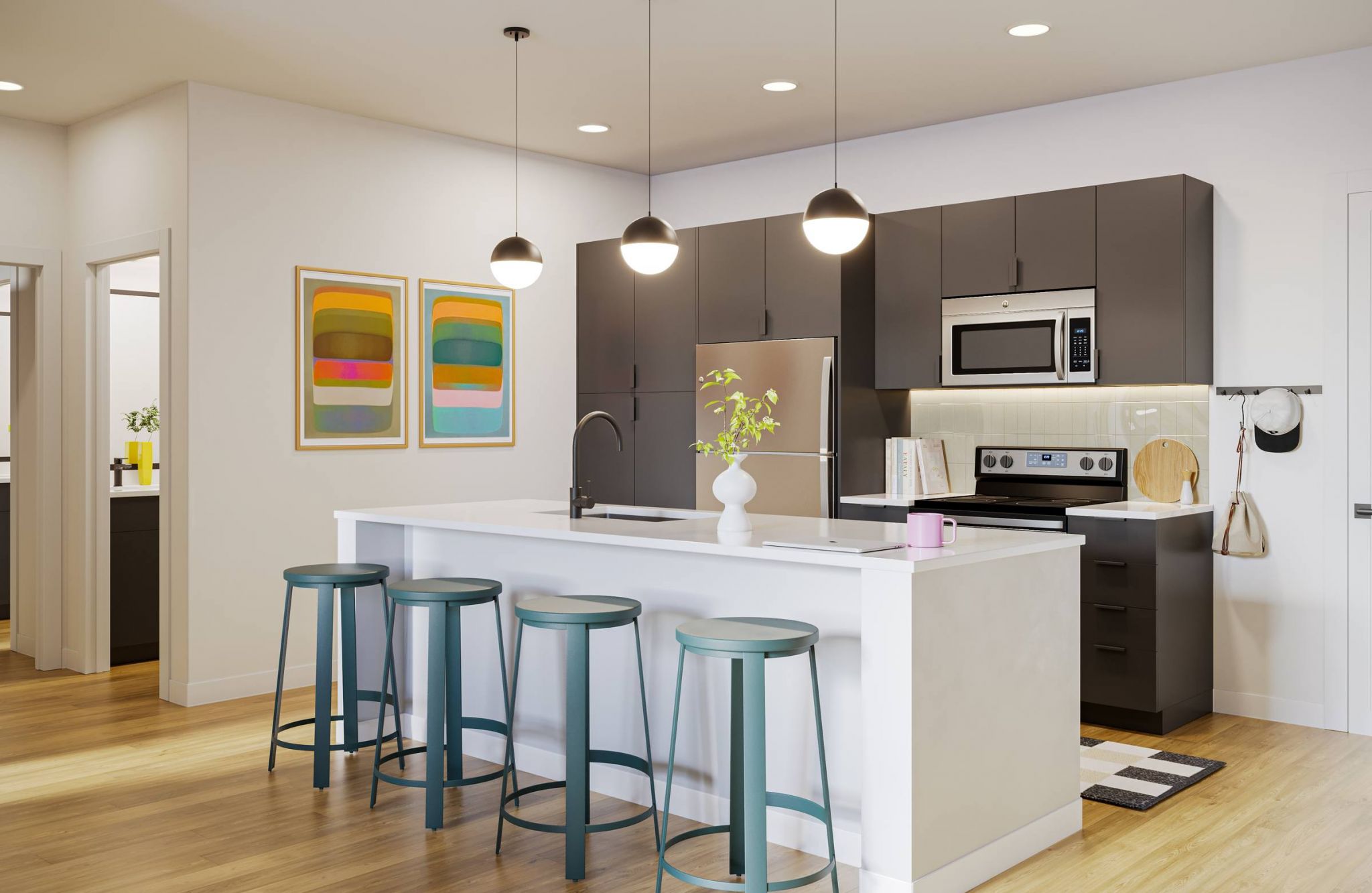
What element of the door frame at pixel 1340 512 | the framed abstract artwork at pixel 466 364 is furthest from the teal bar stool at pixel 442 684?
the door frame at pixel 1340 512

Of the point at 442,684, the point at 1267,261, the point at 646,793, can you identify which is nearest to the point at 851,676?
the point at 646,793

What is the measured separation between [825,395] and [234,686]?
3.01 m

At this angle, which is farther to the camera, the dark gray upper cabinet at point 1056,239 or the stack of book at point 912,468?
the stack of book at point 912,468

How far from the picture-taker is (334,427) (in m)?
5.55

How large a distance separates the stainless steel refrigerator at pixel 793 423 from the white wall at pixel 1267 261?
149cm

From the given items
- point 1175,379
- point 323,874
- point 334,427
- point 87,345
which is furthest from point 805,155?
point 323,874

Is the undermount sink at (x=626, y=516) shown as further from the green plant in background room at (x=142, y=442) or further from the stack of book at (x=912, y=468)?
the green plant in background room at (x=142, y=442)

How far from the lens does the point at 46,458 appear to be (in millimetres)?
5832

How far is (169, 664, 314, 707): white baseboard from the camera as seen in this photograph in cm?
504

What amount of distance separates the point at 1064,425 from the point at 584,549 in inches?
102

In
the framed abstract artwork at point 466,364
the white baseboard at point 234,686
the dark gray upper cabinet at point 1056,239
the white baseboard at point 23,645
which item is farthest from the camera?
the white baseboard at point 23,645

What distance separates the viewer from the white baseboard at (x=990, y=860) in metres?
2.89

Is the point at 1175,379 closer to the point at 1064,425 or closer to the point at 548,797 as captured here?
the point at 1064,425

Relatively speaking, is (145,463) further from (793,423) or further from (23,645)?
(793,423)
